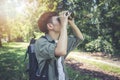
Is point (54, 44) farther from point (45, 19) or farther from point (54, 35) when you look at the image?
point (45, 19)

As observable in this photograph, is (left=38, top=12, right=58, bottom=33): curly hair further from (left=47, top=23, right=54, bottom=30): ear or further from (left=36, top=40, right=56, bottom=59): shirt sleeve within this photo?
(left=36, top=40, right=56, bottom=59): shirt sleeve

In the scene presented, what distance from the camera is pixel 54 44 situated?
2803mm

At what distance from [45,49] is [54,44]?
100 mm

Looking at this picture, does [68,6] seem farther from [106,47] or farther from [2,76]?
[2,76]

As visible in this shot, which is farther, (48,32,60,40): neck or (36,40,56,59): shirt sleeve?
(48,32,60,40): neck

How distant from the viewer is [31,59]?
298 centimetres

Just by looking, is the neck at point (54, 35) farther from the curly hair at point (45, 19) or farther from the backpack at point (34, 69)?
the backpack at point (34, 69)

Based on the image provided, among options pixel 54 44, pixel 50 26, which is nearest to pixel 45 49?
pixel 54 44

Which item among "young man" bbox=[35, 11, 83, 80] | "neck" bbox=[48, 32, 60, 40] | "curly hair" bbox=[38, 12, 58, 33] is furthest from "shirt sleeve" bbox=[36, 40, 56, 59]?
"curly hair" bbox=[38, 12, 58, 33]

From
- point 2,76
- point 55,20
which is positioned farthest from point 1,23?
point 55,20

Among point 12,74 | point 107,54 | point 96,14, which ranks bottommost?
point 107,54

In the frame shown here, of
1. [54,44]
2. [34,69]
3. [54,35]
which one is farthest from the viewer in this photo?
[54,35]

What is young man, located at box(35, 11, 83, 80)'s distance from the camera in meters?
2.73

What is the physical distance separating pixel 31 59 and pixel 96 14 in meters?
15.7
